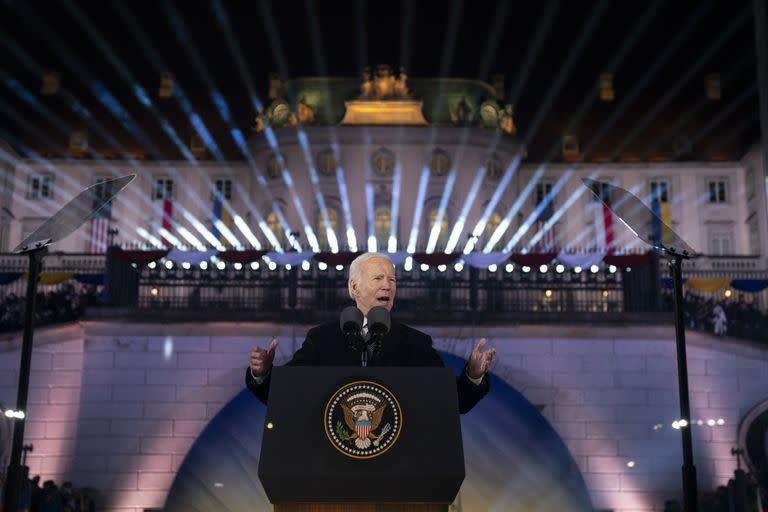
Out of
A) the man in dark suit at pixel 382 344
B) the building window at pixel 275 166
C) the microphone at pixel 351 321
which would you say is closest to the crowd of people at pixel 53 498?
the man in dark suit at pixel 382 344

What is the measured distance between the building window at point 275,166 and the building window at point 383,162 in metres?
4.61

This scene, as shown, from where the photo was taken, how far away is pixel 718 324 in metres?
24.7

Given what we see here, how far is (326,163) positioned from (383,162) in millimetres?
2848

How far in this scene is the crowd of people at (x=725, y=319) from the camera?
23969 mm

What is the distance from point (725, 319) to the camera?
25.3 m

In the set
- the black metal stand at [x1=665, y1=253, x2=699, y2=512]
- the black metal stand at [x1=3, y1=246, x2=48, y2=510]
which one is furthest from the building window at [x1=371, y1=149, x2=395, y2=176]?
the black metal stand at [x1=665, y1=253, x2=699, y2=512]

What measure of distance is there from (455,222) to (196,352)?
1083 inches

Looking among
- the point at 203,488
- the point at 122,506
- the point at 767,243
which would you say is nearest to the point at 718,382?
the point at 203,488

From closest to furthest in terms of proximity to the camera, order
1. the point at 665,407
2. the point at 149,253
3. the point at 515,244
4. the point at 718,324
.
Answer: the point at 665,407 → the point at 149,253 → the point at 718,324 → the point at 515,244

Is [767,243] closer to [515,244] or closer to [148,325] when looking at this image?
[515,244]

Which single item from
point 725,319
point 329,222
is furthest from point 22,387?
point 329,222

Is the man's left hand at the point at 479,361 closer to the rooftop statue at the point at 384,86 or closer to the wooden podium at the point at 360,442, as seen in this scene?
the wooden podium at the point at 360,442

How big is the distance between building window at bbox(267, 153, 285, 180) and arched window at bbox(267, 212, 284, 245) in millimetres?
2041

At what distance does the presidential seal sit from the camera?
15.7 ft
